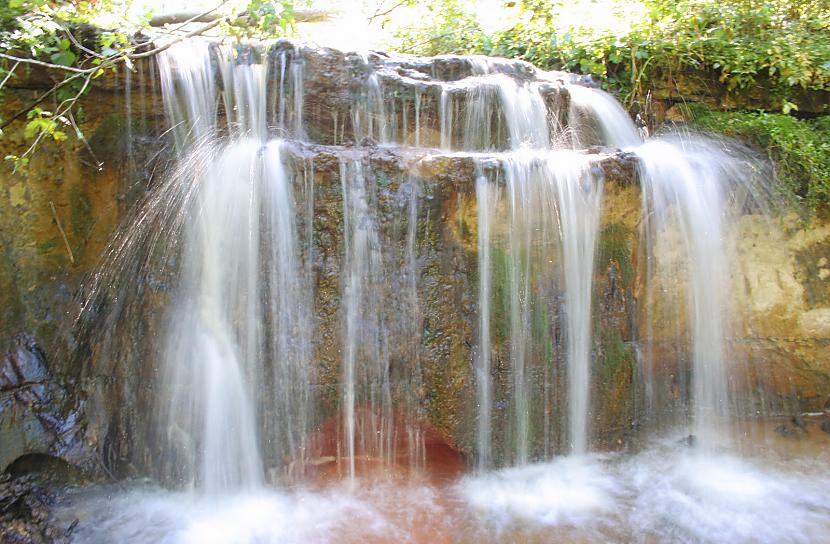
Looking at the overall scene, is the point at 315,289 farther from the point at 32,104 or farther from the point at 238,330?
the point at 32,104

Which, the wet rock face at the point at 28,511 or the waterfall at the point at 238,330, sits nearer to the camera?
the wet rock face at the point at 28,511

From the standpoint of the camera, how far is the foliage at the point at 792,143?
514cm

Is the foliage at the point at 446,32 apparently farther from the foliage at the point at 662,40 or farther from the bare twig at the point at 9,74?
the bare twig at the point at 9,74

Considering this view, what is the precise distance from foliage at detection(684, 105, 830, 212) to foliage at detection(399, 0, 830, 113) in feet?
1.31

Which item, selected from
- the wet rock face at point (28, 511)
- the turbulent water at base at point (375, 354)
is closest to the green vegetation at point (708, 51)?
the turbulent water at base at point (375, 354)

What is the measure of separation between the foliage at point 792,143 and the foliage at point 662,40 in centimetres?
40

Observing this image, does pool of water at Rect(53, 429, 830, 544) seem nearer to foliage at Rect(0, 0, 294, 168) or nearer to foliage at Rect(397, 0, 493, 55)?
foliage at Rect(0, 0, 294, 168)

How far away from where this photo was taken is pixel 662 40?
6418 millimetres

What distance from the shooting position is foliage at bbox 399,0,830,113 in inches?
243

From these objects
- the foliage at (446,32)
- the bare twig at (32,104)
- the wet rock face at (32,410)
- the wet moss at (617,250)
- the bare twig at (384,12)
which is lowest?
the wet rock face at (32,410)

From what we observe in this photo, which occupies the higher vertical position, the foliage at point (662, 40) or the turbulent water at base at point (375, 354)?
the foliage at point (662, 40)

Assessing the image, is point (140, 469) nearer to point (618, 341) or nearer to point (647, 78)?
point (618, 341)

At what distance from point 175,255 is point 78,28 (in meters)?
1.94

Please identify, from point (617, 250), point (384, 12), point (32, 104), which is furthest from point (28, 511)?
point (384, 12)
